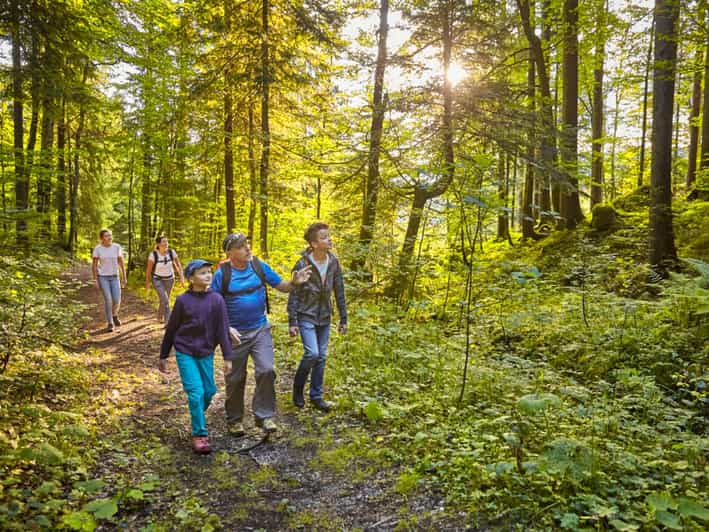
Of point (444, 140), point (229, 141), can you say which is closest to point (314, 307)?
point (444, 140)

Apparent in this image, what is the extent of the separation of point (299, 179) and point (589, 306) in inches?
404

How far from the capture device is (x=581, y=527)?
2.85 metres

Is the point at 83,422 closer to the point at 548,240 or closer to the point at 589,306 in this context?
the point at 589,306

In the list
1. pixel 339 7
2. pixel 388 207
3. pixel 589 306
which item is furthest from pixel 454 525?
pixel 339 7

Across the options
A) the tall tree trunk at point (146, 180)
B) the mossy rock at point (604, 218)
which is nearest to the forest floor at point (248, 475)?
the mossy rock at point (604, 218)

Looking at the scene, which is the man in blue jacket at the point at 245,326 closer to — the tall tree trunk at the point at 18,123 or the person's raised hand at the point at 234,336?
the person's raised hand at the point at 234,336

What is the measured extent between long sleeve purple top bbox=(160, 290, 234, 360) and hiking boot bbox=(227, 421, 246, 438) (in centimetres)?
93

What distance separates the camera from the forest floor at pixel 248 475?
3336mm

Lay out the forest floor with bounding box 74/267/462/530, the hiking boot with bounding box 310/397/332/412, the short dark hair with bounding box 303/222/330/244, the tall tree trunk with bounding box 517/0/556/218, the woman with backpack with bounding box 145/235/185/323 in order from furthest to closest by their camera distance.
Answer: the tall tree trunk with bounding box 517/0/556/218, the woman with backpack with bounding box 145/235/185/323, the hiking boot with bounding box 310/397/332/412, the short dark hair with bounding box 303/222/330/244, the forest floor with bounding box 74/267/462/530

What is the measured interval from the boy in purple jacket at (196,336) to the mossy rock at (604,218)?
12792 mm

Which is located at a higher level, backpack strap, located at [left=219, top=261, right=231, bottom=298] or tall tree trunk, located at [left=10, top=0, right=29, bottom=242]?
tall tree trunk, located at [left=10, top=0, right=29, bottom=242]

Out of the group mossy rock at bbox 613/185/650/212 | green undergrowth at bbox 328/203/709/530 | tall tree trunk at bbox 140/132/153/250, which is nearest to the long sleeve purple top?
green undergrowth at bbox 328/203/709/530

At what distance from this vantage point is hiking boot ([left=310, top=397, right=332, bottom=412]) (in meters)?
5.48

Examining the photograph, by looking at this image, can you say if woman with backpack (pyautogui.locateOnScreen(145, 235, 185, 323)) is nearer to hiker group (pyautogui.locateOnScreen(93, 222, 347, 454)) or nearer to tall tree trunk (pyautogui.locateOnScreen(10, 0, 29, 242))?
tall tree trunk (pyautogui.locateOnScreen(10, 0, 29, 242))
